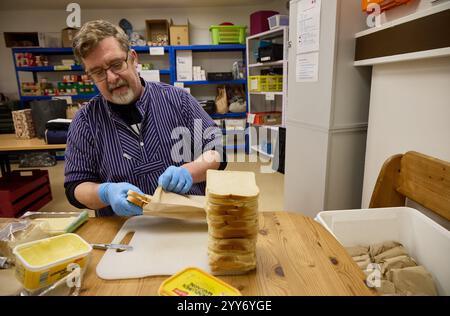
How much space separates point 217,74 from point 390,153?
3476 millimetres

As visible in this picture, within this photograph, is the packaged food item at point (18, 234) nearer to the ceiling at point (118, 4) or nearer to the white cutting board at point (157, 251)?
the white cutting board at point (157, 251)

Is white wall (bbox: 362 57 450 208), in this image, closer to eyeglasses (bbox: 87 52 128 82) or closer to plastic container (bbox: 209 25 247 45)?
eyeglasses (bbox: 87 52 128 82)

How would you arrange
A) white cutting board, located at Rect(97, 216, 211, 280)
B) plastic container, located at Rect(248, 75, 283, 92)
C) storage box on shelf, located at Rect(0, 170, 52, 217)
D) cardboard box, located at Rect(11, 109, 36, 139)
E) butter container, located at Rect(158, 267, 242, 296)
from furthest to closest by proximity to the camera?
1. plastic container, located at Rect(248, 75, 283, 92)
2. cardboard box, located at Rect(11, 109, 36, 139)
3. storage box on shelf, located at Rect(0, 170, 52, 217)
4. white cutting board, located at Rect(97, 216, 211, 280)
5. butter container, located at Rect(158, 267, 242, 296)

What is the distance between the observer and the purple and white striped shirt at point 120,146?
1230 mm

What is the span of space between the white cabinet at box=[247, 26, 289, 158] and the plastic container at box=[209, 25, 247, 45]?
0.21 meters

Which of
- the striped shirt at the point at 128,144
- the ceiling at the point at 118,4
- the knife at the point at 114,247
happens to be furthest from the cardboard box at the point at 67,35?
the knife at the point at 114,247

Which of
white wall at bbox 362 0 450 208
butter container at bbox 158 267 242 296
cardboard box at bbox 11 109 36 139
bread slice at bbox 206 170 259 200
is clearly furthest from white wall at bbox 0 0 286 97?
butter container at bbox 158 267 242 296

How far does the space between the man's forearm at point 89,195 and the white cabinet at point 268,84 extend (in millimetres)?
2932

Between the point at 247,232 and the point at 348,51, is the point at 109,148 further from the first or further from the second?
the point at 348,51

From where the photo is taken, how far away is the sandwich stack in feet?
2.17

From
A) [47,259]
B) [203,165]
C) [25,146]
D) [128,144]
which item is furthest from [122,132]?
[25,146]

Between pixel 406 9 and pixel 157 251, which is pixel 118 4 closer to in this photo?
pixel 406 9

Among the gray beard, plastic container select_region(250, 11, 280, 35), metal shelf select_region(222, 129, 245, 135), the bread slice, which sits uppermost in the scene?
plastic container select_region(250, 11, 280, 35)

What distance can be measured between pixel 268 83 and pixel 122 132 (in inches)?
120
